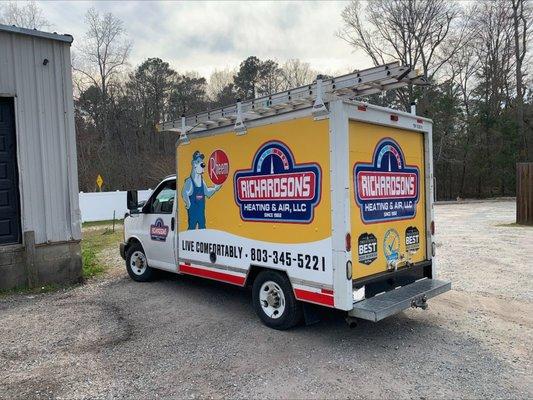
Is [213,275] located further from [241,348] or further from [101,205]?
[101,205]

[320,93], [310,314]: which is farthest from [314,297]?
[320,93]

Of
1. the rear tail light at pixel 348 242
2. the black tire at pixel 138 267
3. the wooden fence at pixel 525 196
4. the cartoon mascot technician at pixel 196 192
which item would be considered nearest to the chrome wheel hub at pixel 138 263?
the black tire at pixel 138 267

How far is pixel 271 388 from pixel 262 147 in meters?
2.77

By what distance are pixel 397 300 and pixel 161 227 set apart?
4.03 meters

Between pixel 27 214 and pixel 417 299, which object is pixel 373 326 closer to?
pixel 417 299

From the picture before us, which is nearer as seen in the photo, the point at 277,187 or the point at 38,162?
the point at 277,187

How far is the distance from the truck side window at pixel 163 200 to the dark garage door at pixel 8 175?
7.59 feet

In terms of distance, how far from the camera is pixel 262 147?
17.9 ft

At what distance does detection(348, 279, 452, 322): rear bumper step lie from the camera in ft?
14.9

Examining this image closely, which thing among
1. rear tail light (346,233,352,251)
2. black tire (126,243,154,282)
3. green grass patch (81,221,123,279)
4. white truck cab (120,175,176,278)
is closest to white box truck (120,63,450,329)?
rear tail light (346,233,352,251)

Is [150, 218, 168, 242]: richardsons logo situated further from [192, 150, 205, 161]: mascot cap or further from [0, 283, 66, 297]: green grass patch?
[0, 283, 66, 297]: green grass patch

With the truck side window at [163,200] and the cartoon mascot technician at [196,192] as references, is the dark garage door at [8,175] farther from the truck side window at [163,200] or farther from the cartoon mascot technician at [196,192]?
the cartoon mascot technician at [196,192]

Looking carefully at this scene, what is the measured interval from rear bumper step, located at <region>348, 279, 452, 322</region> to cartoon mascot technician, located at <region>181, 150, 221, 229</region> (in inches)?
102

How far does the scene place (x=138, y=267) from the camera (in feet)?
26.7
